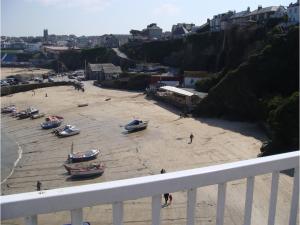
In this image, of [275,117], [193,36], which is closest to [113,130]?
[275,117]

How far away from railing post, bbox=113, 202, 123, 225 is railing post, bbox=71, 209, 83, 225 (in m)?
0.14

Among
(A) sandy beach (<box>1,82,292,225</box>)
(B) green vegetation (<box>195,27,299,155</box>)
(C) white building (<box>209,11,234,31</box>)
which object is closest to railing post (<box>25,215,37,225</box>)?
(A) sandy beach (<box>1,82,292,225</box>)

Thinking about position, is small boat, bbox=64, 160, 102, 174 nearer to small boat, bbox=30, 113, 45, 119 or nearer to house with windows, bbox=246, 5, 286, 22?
small boat, bbox=30, 113, 45, 119

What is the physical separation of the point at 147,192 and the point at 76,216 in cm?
30

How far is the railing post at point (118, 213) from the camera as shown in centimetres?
167

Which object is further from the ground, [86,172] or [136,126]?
[136,126]

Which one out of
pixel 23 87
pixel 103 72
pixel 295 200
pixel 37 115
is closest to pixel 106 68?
pixel 103 72

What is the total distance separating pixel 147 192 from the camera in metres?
1.70

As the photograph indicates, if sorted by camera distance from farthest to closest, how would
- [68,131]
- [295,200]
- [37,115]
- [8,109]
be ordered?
[8,109] → [37,115] → [68,131] → [295,200]

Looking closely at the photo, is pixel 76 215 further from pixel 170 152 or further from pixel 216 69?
pixel 216 69

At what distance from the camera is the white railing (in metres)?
1.50

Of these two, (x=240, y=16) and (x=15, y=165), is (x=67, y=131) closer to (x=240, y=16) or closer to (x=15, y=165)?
(x=15, y=165)

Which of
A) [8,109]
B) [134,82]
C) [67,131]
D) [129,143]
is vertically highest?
[134,82]

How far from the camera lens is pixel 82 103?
3784 centimetres
